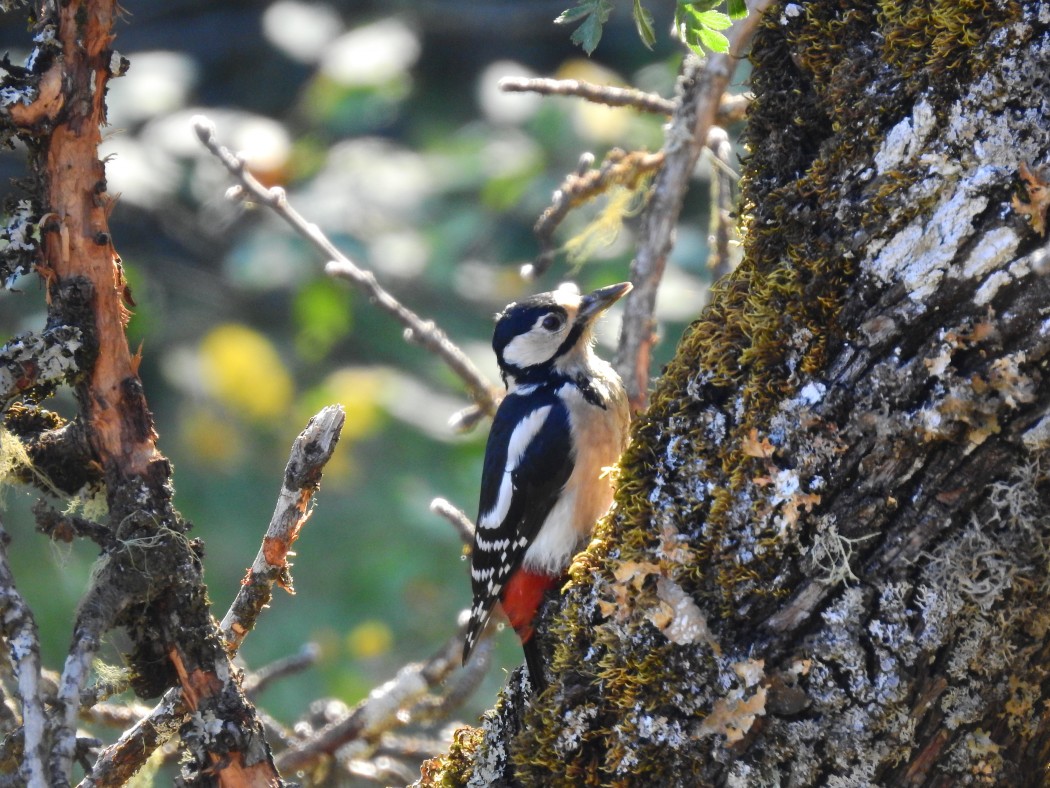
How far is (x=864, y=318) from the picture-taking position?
1.88 metres

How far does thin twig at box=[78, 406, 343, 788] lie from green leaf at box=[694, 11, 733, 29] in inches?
36.2

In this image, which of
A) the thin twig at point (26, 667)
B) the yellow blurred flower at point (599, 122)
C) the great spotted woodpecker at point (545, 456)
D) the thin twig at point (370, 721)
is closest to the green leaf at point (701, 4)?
the thin twig at point (26, 667)

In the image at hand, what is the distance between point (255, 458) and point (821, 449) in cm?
591

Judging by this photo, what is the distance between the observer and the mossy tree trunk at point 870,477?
178 centimetres

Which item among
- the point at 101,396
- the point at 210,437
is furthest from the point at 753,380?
the point at 210,437

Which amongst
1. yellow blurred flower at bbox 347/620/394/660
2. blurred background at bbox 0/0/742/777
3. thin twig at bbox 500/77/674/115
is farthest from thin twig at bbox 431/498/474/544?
yellow blurred flower at bbox 347/620/394/660

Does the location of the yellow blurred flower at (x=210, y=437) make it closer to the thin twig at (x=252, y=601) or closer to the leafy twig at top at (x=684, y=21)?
the thin twig at (x=252, y=601)

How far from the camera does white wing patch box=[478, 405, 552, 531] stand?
341 cm

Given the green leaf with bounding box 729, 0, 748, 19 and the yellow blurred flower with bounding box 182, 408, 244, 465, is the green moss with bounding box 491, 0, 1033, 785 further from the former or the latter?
the yellow blurred flower with bounding box 182, 408, 244, 465

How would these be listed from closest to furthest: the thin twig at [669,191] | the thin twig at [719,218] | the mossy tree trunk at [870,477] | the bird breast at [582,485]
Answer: the mossy tree trunk at [870,477] → the thin twig at [669,191] → the bird breast at [582,485] → the thin twig at [719,218]

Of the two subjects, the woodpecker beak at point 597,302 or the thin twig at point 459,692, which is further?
the woodpecker beak at point 597,302

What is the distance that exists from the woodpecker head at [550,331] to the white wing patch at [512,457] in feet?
0.87

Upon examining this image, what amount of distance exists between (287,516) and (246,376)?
16.6ft

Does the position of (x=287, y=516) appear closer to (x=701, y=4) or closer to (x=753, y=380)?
(x=753, y=380)
